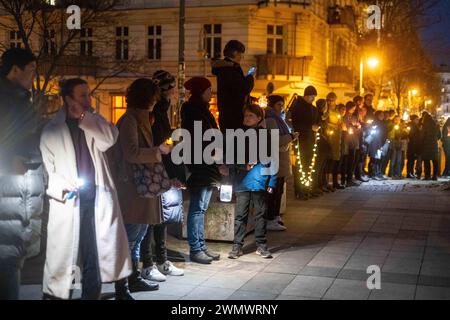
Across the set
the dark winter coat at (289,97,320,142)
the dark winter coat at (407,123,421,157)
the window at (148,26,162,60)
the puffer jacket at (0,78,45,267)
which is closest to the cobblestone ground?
the puffer jacket at (0,78,45,267)

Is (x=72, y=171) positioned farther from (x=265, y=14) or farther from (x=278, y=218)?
(x=265, y=14)

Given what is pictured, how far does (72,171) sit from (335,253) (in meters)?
4.20

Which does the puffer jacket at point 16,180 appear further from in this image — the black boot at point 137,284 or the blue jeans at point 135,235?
the black boot at point 137,284

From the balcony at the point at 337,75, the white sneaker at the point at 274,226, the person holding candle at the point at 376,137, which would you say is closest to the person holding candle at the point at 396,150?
the person holding candle at the point at 376,137

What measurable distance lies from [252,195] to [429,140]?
39.7 feet

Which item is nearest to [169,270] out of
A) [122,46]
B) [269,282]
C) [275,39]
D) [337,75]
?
[269,282]

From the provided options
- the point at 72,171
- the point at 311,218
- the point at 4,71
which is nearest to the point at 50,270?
the point at 72,171

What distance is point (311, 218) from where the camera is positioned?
10.7 m

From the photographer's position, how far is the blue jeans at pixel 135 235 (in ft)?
19.6

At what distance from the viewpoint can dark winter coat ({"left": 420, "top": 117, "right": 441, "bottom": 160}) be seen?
18312 mm

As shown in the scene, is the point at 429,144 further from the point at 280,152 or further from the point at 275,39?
the point at 275,39

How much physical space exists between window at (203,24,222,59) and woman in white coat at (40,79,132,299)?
95.4 ft

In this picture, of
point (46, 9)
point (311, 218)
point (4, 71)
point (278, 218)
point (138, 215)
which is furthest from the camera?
point (46, 9)

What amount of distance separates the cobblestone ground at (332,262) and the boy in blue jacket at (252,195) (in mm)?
173
